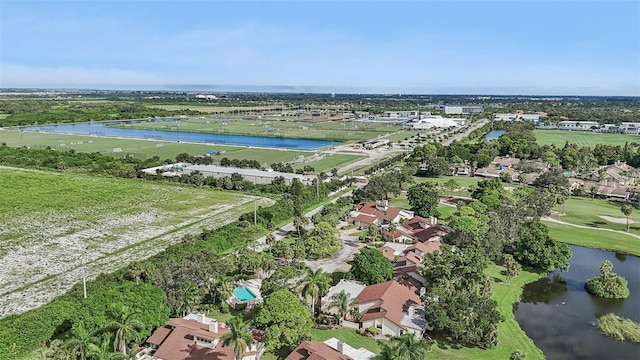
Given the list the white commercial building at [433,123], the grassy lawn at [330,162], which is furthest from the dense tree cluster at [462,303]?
the white commercial building at [433,123]

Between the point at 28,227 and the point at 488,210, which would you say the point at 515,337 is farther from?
the point at 28,227

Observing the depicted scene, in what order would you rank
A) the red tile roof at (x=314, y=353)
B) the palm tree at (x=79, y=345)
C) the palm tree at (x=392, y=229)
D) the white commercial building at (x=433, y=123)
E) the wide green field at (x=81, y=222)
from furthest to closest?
the white commercial building at (x=433, y=123) < the palm tree at (x=392, y=229) < the wide green field at (x=81, y=222) < the red tile roof at (x=314, y=353) < the palm tree at (x=79, y=345)

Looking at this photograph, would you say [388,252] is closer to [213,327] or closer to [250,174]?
[213,327]

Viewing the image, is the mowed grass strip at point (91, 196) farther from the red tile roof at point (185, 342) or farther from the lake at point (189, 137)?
the lake at point (189, 137)

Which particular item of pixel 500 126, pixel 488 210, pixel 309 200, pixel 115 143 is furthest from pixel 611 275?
pixel 500 126

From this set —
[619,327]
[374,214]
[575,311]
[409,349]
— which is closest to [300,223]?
[374,214]

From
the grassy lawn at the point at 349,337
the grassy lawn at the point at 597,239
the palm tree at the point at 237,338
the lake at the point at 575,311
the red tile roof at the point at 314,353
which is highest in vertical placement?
the palm tree at the point at 237,338

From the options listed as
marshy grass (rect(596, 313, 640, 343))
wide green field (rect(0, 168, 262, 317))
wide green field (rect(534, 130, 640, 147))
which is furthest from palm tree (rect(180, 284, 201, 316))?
wide green field (rect(534, 130, 640, 147))
